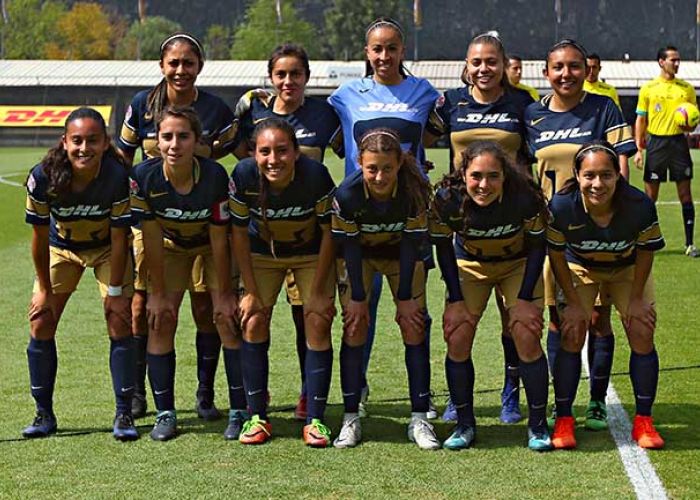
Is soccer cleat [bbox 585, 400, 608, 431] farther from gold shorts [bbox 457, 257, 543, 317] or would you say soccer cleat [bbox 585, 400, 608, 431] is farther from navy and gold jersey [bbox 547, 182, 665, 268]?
navy and gold jersey [bbox 547, 182, 665, 268]

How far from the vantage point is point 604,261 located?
19.1 feet

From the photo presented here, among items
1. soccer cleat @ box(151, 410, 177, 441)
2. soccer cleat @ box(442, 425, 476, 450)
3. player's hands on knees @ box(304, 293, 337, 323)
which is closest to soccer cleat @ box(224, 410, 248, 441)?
soccer cleat @ box(151, 410, 177, 441)

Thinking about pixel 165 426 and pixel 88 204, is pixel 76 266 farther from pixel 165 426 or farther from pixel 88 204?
pixel 165 426

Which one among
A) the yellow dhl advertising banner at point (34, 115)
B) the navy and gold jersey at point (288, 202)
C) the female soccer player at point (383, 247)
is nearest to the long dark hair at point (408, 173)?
the female soccer player at point (383, 247)

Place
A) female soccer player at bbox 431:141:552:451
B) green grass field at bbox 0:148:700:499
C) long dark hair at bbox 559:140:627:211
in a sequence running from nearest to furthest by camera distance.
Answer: green grass field at bbox 0:148:700:499 < long dark hair at bbox 559:140:627:211 < female soccer player at bbox 431:141:552:451

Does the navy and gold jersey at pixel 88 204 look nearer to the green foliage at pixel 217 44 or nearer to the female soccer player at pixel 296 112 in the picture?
the female soccer player at pixel 296 112

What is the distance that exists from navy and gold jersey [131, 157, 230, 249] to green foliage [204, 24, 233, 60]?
292ft

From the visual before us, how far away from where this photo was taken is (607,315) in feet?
20.5

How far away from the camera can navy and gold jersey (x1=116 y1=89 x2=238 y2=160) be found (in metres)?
6.31

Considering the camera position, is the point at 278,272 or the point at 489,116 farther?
the point at 489,116

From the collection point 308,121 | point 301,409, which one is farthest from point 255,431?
point 308,121

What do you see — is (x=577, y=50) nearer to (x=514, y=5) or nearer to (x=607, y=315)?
(x=607, y=315)

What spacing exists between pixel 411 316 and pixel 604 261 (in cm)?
93

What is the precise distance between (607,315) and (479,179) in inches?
44.5
